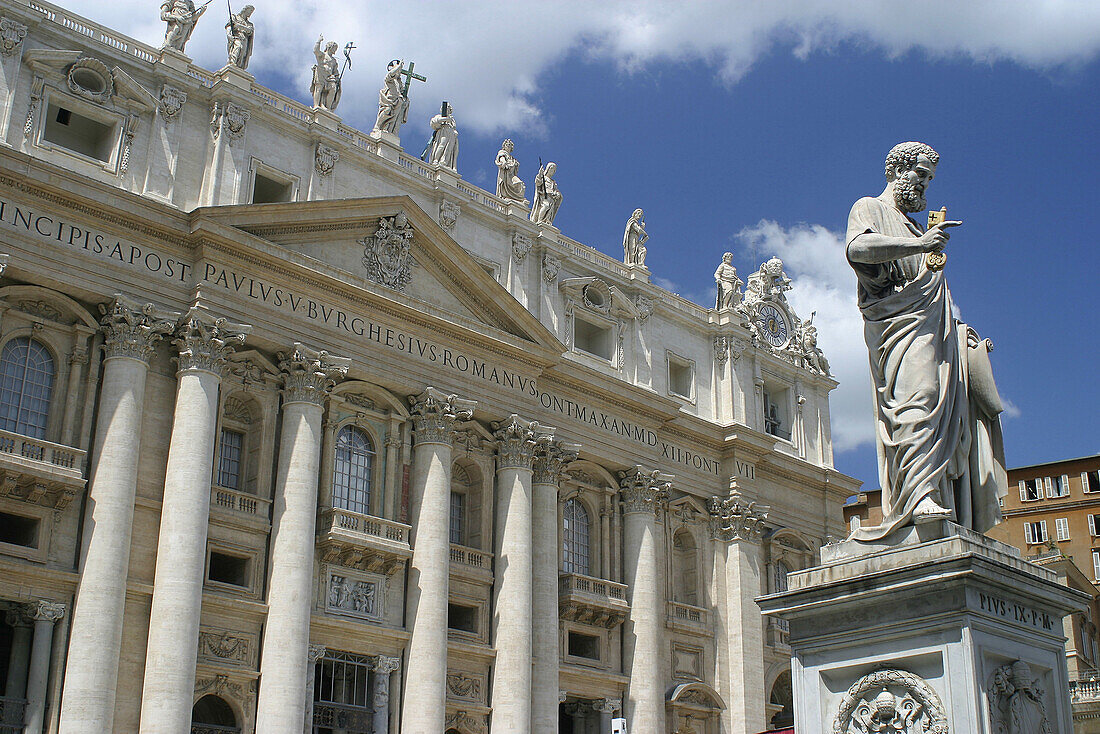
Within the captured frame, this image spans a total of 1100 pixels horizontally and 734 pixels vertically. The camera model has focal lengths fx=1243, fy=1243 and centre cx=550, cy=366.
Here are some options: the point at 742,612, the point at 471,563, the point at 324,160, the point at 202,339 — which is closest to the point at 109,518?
Result: the point at 202,339

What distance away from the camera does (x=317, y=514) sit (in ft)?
97.0

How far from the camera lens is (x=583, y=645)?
35.5 meters

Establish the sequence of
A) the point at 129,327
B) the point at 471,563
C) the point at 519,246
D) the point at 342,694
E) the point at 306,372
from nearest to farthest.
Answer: the point at 129,327 < the point at 342,694 < the point at 306,372 < the point at 471,563 < the point at 519,246

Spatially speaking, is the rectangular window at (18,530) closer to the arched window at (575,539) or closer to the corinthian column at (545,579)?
the corinthian column at (545,579)

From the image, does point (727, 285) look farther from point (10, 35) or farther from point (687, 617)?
point (10, 35)

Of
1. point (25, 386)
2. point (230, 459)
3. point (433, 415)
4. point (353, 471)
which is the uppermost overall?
point (433, 415)

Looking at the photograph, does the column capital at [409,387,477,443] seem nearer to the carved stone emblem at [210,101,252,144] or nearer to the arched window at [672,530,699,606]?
the carved stone emblem at [210,101,252,144]

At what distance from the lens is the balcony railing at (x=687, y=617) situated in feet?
123

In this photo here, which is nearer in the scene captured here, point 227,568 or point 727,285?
point 227,568

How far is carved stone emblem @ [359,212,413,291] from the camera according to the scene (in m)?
31.9

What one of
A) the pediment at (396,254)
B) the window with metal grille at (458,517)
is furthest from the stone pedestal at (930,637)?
the window with metal grille at (458,517)

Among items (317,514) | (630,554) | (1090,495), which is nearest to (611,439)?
(630,554)

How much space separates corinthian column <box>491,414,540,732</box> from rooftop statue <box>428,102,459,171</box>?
7873mm

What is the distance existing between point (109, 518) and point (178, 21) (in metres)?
12.9
